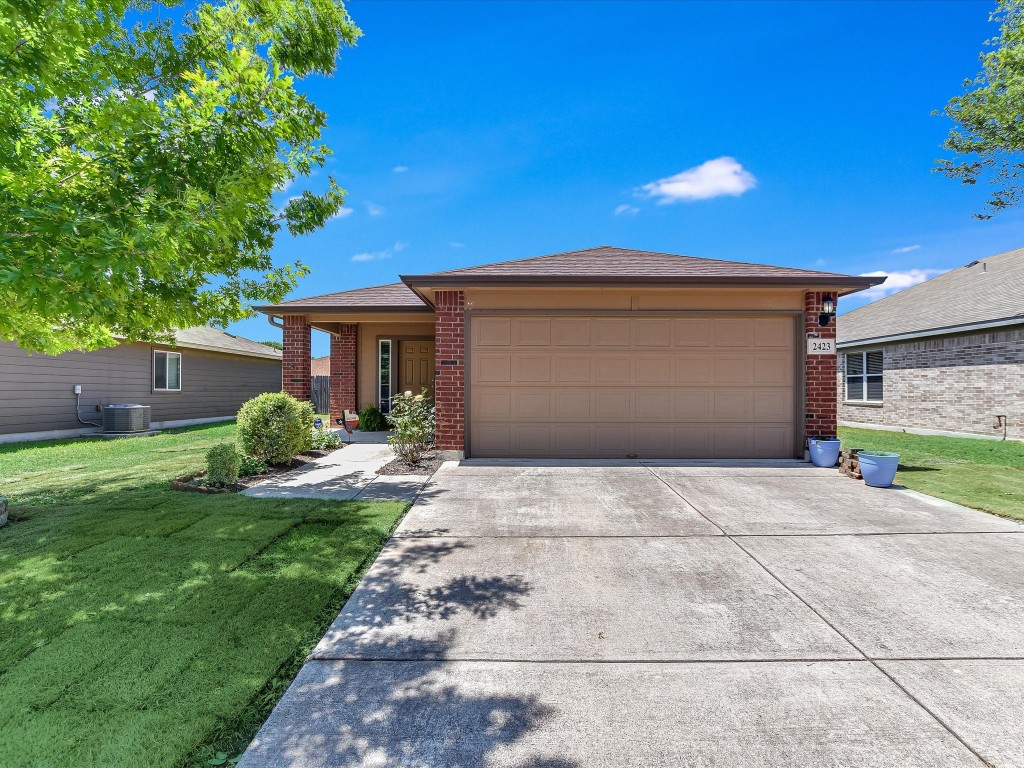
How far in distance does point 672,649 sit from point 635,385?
591 centimetres

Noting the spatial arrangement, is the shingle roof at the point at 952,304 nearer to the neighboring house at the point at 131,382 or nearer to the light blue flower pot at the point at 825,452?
the light blue flower pot at the point at 825,452

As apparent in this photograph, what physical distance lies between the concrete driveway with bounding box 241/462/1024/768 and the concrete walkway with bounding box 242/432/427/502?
4.43 ft

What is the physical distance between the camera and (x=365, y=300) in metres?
11.7

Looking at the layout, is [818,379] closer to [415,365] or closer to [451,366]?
[451,366]

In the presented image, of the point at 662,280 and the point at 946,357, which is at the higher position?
the point at 662,280

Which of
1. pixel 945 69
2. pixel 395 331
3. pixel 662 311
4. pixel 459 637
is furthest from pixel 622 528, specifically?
pixel 945 69

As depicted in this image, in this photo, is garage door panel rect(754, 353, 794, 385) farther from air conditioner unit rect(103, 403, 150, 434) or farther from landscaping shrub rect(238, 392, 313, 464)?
air conditioner unit rect(103, 403, 150, 434)

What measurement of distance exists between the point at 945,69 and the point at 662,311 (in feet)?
28.0

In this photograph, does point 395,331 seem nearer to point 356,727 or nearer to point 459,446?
point 459,446

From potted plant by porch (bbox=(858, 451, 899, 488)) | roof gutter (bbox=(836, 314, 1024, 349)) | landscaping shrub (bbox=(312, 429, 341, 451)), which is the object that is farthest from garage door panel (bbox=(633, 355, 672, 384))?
roof gutter (bbox=(836, 314, 1024, 349))

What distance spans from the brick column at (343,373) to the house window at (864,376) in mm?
16481

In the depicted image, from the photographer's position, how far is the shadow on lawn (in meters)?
1.95

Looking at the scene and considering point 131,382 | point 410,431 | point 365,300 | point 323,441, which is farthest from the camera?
point 131,382

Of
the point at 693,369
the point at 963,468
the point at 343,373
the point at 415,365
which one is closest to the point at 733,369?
the point at 693,369
